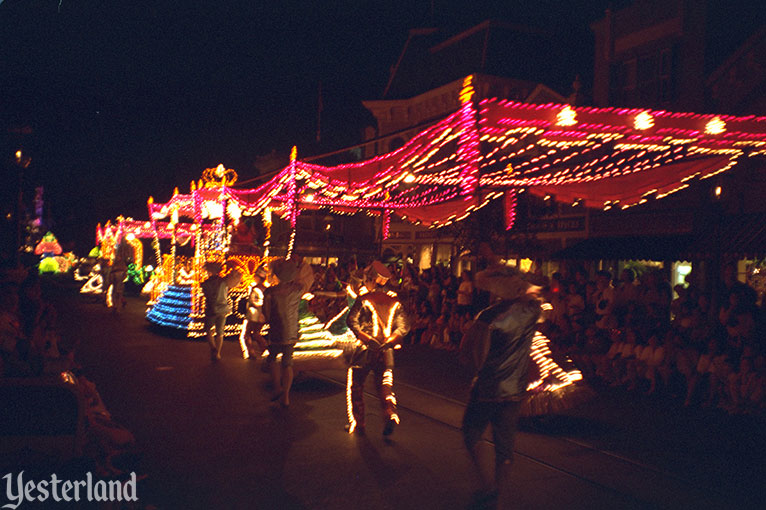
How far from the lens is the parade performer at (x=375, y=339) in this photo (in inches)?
268

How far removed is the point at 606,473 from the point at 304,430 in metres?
3.13

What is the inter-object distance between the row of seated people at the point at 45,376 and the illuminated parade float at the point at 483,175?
11.2 feet

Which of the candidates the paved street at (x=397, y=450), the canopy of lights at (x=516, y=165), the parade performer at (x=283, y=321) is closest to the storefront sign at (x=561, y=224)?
the canopy of lights at (x=516, y=165)

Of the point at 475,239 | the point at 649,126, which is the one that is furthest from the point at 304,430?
the point at 475,239

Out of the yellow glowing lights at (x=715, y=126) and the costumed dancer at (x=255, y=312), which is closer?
the yellow glowing lights at (x=715, y=126)

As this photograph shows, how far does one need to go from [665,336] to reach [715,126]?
3610 millimetres

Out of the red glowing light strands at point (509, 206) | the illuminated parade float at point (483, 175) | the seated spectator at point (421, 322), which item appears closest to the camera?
the illuminated parade float at point (483, 175)

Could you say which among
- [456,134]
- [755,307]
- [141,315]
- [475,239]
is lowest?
[141,315]

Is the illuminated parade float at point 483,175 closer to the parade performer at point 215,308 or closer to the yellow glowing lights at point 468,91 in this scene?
the yellow glowing lights at point 468,91

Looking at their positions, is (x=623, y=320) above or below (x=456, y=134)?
below

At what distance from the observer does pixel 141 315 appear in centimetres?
Result: 2070

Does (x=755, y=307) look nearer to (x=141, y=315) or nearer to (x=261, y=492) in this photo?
(x=261, y=492)

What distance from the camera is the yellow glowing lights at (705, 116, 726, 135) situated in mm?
7550

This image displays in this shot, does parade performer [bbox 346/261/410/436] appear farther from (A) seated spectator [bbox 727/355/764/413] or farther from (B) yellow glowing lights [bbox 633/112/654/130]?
(A) seated spectator [bbox 727/355/764/413]
